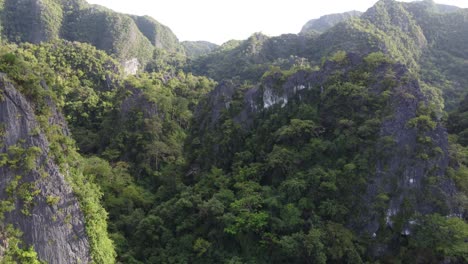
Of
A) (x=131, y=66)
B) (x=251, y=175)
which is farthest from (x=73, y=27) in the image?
(x=251, y=175)

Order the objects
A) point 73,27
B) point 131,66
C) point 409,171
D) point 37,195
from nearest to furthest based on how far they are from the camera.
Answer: point 37,195
point 409,171
point 131,66
point 73,27

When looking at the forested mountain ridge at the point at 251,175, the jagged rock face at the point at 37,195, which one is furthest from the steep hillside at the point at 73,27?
the jagged rock face at the point at 37,195

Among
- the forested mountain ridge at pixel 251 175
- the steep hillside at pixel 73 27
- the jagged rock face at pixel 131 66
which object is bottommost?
the forested mountain ridge at pixel 251 175

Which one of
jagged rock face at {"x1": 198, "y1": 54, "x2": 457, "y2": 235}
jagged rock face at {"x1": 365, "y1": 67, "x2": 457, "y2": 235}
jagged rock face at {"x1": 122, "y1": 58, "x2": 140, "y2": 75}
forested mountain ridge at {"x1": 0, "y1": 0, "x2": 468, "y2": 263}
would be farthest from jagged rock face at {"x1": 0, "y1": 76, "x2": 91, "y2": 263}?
jagged rock face at {"x1": 122, "y1": 58, "x2": 140, "y2": 75}

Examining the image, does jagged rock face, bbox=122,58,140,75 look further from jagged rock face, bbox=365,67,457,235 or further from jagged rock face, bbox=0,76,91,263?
jagged rock face, bbox=365,67,457,235

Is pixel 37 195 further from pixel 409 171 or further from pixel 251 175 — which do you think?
pixel 409 171

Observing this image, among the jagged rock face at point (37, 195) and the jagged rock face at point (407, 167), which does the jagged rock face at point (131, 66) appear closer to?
the jagged rock face at point (37, 195)
